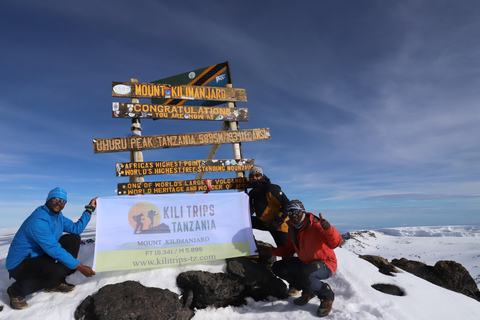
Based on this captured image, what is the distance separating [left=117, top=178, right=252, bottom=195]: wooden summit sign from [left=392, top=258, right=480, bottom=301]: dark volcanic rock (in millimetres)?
5917

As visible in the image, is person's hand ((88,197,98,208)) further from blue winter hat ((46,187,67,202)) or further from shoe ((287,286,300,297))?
shoe ((287,286,300,297))

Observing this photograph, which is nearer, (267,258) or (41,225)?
(41,225)

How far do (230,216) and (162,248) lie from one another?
1675mm

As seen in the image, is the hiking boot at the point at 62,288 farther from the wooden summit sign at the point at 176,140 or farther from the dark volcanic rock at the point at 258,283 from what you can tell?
the wooden summit sign at the point at 176,140

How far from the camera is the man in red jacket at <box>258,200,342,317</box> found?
13.3ft

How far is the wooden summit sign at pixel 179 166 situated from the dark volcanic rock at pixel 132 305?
3.16 meters

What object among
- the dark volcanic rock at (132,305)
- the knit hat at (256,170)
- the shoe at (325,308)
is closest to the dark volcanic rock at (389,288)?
Result: the shoe at (325,308)

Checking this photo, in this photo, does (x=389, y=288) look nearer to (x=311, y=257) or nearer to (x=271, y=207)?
(x=311, y=257)

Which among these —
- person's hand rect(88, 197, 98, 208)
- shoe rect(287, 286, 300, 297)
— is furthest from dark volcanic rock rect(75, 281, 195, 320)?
shoe rect(287, 286, 300, 297)

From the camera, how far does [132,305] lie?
3924mm

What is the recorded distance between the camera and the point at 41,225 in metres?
4.08

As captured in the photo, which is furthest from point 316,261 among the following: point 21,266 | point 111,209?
point 21,266

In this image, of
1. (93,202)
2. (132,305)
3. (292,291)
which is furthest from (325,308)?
(93,202)

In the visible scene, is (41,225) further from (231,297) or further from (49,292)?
(231,297)
